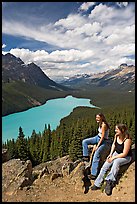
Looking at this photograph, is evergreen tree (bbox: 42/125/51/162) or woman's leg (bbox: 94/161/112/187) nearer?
woman's leg (bbox: 94/161/112/187)

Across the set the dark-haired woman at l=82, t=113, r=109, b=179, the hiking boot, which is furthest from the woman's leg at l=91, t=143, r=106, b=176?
the hiking boot

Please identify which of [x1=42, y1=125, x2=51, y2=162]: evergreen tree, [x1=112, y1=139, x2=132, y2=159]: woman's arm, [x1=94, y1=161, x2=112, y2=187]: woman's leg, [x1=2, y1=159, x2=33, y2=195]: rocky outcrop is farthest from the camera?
[x1=42, y1=125, x2=51, y2=162]: evergreen tree

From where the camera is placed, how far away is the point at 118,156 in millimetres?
7777

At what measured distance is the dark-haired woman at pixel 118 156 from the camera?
299 inches

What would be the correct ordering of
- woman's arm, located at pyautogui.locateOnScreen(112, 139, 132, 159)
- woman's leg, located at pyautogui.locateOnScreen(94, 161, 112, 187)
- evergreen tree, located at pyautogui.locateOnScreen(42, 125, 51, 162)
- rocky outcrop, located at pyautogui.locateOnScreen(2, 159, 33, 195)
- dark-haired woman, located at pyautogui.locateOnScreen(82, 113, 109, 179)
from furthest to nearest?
evergreen tree, located at pyautogui.locateOnScreen(42, 125, 51, 162)
dark-haired woman, located at pyautogui.locateOnScreen(82, 113, 109, 179)
rocky outcrop, located at pyautogui.locateOnScreen(2, 159, 33, 195)
woman's leg, located at pyautogui.locateOnScreen(94, 161, 112, 187)
woman's arm, located at pyautogui.locateOnScreen(112, 139, 132, 159)

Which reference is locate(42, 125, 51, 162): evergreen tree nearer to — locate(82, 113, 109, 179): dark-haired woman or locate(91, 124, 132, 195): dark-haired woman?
locate(82, 113, 109, 179): dark-haired woman

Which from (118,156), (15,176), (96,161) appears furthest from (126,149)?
(15,176)

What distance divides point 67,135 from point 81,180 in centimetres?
4171

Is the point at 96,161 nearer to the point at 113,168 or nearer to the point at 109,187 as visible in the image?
the point at 113,168

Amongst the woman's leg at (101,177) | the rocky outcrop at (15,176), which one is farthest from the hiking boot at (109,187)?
the rocky outcrop at (15,176)

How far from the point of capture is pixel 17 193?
311 inches

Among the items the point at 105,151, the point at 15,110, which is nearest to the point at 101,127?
the point at 105,151

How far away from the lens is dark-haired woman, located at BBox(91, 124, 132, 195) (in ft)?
24.9

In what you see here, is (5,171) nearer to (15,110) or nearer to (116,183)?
(116,183)
